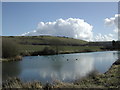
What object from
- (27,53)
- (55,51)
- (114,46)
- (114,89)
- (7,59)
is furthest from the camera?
(114,46)

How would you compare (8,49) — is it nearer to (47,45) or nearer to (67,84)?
(67,84)

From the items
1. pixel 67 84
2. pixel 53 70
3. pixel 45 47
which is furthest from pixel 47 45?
pixel 67 84

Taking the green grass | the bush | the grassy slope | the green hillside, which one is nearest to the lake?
the bush

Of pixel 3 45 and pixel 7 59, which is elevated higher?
pixel 3 45

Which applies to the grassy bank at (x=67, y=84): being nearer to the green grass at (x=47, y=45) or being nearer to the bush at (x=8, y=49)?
the bush at (x=8, y=49)

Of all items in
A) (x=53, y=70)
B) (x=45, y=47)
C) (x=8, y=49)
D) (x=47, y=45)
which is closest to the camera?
(x=53, y=70)

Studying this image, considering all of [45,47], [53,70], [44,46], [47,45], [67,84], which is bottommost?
[53,70]

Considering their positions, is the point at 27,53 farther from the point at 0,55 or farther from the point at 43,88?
the point at 43,88

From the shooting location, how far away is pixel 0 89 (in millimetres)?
8531

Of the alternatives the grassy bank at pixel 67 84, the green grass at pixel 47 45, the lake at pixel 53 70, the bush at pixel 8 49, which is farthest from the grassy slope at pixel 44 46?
the grassy bank at pixel 67 84

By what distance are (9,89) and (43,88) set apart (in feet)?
4.99

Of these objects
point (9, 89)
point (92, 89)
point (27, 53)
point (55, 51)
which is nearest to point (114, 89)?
point (92, 89)

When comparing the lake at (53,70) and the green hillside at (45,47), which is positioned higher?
the green hillside at (45,47)

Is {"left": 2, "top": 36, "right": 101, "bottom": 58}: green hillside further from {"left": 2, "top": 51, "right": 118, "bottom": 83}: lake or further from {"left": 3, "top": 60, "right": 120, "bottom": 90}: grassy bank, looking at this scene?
{"left": 3, "top": 60, "right": 120, "bottom": 90}: grassy bank
